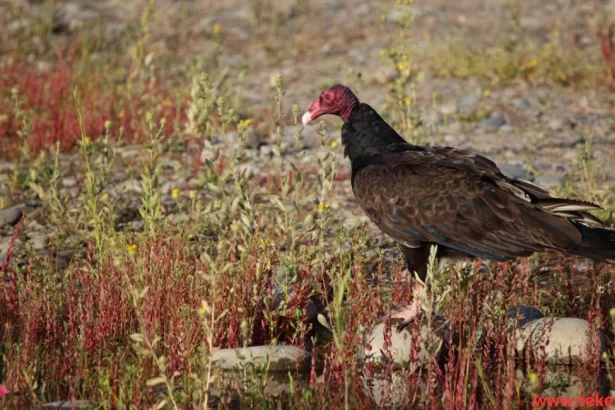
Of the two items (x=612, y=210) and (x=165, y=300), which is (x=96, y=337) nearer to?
(x=165, y=300)

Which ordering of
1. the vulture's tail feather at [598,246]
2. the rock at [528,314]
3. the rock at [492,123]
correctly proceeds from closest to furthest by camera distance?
the vulture's tail feather at [598,246] → the rock at [528,314] → the rock at [492,123]

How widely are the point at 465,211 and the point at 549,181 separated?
277 cm

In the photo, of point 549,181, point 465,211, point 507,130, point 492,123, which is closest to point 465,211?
point 465,211

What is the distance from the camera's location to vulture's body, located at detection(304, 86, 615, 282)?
16.6ft

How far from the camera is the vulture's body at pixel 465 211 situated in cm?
507

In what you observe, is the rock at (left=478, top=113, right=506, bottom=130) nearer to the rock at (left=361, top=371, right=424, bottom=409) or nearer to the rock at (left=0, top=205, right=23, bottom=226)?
the rock at (left=0, top=205, right=23, bottom=226)

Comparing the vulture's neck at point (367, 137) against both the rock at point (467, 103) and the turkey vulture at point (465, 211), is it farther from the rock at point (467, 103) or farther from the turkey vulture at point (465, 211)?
the rock at point (467, 103)

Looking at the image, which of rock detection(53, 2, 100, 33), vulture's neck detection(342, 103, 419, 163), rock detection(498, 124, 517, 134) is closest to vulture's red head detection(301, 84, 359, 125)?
vulture's neck detection(342, 103, 419, 163)

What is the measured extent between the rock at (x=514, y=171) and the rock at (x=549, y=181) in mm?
138

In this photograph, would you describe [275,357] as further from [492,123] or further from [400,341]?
[492,123]

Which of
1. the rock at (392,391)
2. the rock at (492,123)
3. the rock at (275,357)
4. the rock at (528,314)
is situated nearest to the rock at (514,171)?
the rock at (492,123)

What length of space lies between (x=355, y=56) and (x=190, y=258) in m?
6.83

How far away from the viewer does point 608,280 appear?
5691 mm

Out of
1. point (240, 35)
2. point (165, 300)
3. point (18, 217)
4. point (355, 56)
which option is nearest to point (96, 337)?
point (165, 300)
